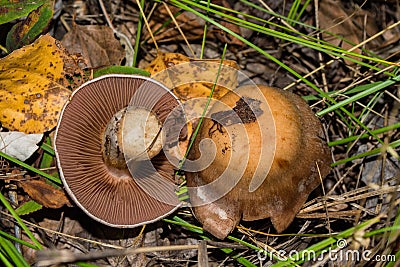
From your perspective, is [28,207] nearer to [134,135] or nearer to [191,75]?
[134,135]

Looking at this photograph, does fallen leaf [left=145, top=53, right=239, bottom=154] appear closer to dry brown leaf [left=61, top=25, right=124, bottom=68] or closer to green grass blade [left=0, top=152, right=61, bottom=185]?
dry brown leaf [left=61, top=25, right=124, bottom=68]

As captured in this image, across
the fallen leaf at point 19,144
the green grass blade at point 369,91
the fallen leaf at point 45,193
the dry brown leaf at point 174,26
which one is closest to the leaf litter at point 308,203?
the dry brown leaf at point 174,26

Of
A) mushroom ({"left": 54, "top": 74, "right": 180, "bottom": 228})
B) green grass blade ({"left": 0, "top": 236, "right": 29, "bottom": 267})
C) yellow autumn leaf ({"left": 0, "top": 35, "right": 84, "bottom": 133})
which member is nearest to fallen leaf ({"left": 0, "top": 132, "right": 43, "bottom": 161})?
yellow autumn leaf ({"left": 0, "top": 35, "right": 84, "bottom": 133})

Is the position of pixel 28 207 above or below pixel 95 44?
below

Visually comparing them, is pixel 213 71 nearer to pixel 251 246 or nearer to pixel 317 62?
pixel 317 62

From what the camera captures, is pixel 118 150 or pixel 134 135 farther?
pixel 118 150

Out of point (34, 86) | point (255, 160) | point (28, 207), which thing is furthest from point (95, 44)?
point (255, 160)

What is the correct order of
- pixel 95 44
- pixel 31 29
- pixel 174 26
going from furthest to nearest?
pixel 174 26 < pixel 95 44 < pixel 31 29

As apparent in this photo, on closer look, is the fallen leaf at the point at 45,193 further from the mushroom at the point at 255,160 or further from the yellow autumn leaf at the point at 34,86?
the mushroom at the point at 255,160
